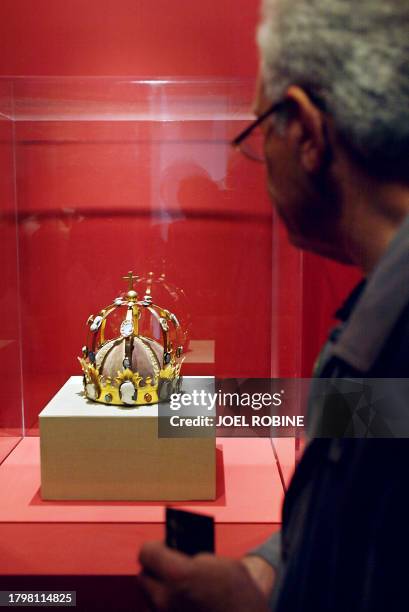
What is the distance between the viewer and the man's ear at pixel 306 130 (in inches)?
22.7

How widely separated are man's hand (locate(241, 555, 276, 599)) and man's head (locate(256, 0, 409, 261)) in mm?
347

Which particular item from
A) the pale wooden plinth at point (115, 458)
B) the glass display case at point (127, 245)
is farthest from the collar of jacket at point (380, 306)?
the pale wooden plinth at point (115, 458)

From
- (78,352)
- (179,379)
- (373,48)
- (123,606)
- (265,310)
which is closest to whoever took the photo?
(373,48)

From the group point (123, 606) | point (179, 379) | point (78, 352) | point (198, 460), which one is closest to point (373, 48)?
point (123, 606)

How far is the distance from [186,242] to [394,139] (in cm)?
122

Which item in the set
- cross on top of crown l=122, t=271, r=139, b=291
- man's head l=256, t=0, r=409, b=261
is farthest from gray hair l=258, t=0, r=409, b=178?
cross on top of crown l=122, t=271, r=139, b=291

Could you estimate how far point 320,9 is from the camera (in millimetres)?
570

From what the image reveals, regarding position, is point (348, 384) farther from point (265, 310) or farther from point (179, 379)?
point (265, 310)

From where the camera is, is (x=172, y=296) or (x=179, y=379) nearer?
(x=179, y=379)

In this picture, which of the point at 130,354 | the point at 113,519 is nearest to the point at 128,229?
the point at 130,354

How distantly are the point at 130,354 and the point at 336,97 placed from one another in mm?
1253

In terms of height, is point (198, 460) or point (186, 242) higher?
point (186, 242)

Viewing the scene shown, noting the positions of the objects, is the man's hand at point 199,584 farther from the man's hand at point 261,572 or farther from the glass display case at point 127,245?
the glass display case at point 127,245

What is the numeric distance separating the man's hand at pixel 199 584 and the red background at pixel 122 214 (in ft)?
2.80
